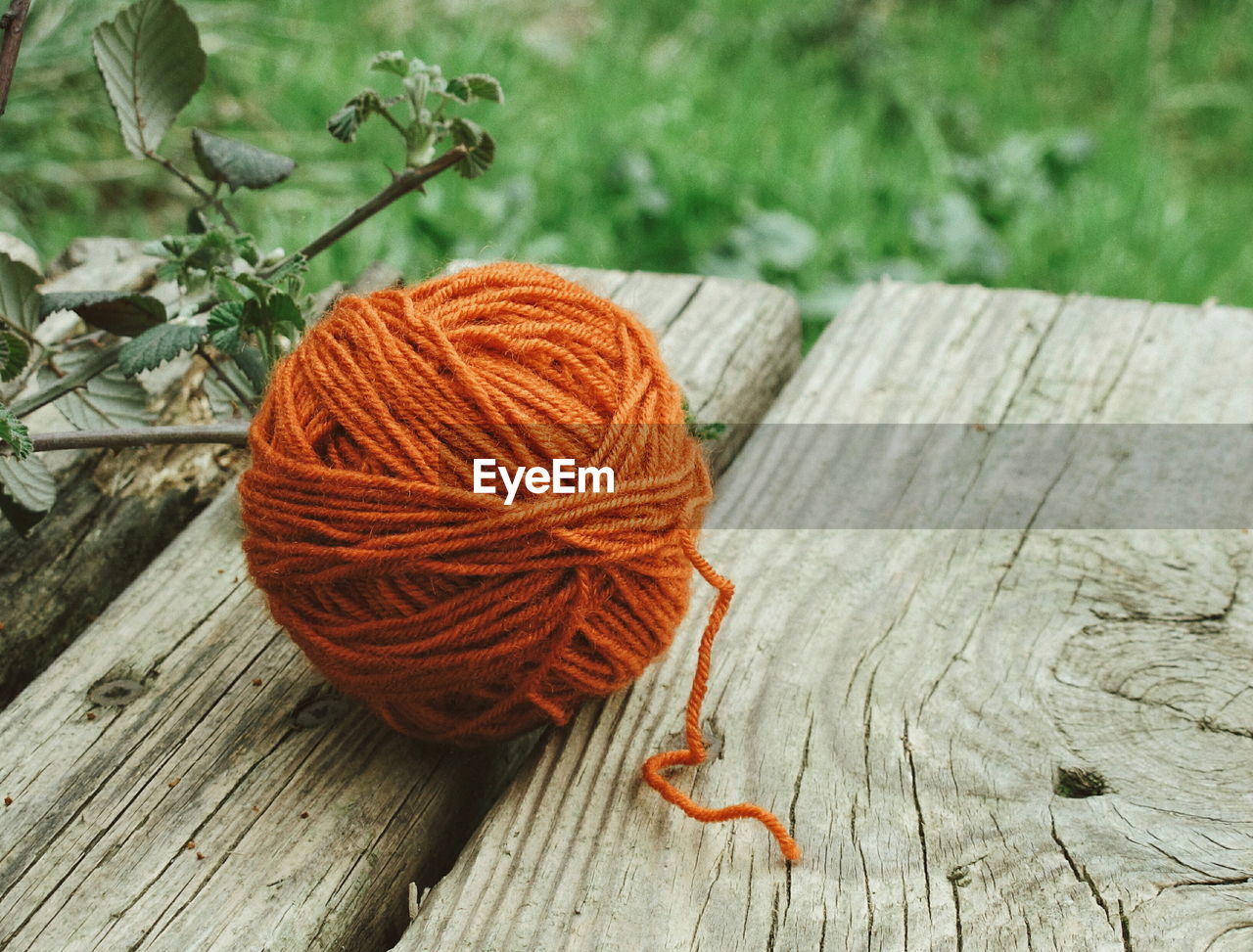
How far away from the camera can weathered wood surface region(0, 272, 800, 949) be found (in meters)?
0.96

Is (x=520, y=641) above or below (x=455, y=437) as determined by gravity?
below

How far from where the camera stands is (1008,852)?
100cm

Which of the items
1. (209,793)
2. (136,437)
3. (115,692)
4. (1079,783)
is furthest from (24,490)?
(1079,783)

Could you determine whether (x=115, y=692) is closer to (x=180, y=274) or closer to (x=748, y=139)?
(x=180, y=274)

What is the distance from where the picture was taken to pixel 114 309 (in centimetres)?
128

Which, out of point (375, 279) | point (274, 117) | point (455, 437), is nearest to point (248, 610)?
point (455, 437)

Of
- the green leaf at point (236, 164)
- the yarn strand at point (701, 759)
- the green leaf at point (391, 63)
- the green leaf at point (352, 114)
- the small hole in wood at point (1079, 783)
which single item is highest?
the green leaf at point (391, 63)

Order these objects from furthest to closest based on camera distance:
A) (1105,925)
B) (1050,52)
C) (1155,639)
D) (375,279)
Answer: (1050,52)
(375,279)
(1155,639)
(1105,925)

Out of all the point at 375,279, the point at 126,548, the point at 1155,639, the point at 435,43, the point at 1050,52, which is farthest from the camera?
the point at 1050,52

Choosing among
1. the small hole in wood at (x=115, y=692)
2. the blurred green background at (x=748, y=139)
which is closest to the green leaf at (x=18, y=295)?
the small hole in wood at (x=115, y=692)

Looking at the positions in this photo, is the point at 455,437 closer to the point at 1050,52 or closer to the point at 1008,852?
the point at 1008,852

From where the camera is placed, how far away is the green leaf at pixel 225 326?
1.15 meters

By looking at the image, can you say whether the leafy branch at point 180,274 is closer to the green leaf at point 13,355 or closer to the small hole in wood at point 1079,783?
the green leaf at point 13,355

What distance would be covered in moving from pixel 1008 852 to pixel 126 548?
980 mm
